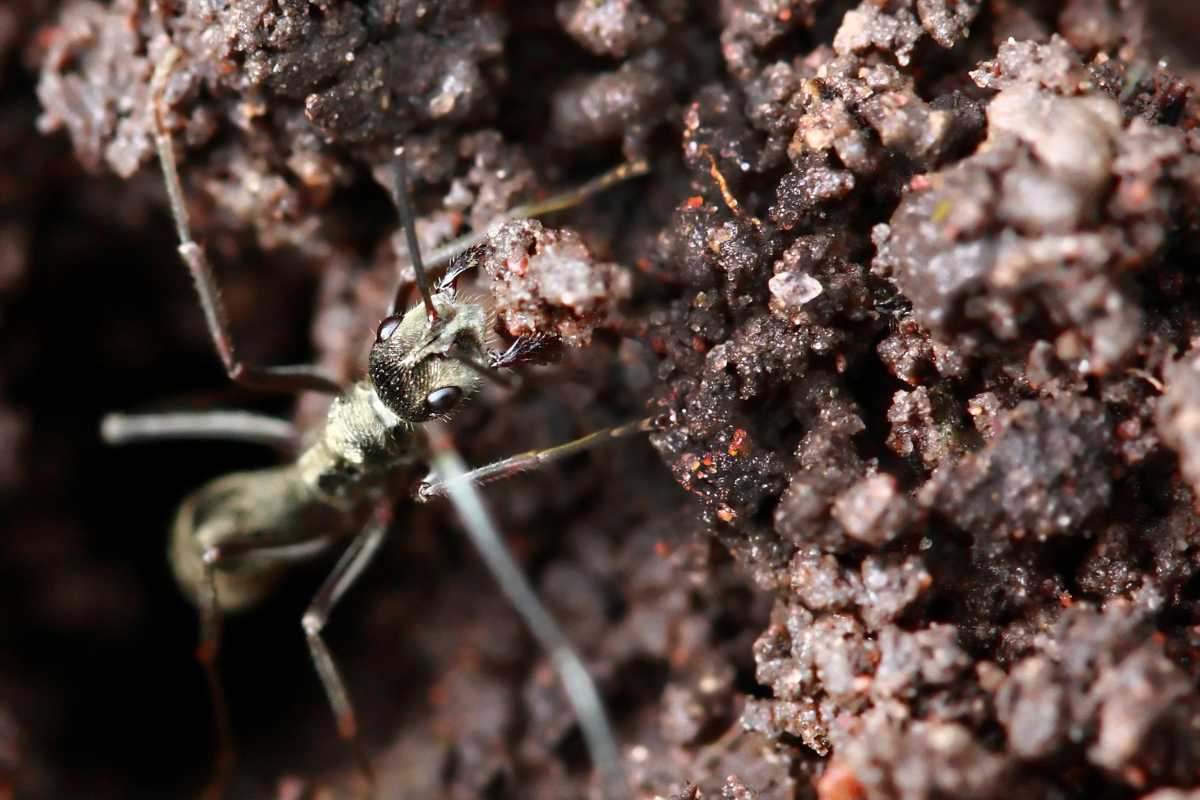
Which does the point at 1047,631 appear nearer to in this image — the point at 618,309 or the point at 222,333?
the point at 618,309

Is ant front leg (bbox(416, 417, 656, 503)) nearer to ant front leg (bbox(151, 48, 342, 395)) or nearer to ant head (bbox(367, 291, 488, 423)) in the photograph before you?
ant head (bbox(367, 291, 488, 423))

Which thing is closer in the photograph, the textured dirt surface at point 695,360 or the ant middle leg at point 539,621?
the textured dirt surface at point 695,360

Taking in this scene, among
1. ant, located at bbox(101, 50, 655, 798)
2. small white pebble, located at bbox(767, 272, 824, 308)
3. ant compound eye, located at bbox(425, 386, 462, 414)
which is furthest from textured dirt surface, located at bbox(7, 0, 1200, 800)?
ant compound eye, located at bbox(425, 386, 462, 414)

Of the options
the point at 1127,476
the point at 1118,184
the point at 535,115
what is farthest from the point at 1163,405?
the point at 535,115

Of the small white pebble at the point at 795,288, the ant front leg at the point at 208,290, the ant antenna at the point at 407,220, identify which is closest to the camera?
the small white pebble at the point at 795,288

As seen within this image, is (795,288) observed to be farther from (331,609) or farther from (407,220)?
(331,609)

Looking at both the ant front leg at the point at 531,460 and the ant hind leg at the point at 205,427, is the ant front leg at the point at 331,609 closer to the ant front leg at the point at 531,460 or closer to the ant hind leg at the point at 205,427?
the ant hind leg at the point at 205,427

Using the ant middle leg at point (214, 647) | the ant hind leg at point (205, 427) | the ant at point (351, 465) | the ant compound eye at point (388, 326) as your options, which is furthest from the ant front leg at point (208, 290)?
the ant middle leg at point (214, 647)
